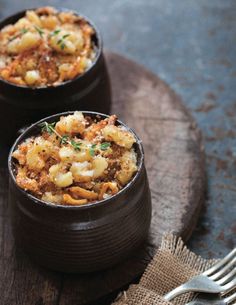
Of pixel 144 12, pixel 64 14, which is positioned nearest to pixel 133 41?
pixel 144 12

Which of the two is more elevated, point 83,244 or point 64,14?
point 64,14

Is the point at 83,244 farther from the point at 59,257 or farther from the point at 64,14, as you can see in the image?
the point at 64,14

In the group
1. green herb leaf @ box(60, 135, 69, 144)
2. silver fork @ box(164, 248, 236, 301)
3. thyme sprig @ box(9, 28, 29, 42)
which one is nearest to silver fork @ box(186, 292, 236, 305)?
silver fork @ box(164, 248, 236, 301)

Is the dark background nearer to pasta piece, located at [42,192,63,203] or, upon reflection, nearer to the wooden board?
the wooden board

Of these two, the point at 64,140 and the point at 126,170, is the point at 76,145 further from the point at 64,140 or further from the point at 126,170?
the point at 126,170

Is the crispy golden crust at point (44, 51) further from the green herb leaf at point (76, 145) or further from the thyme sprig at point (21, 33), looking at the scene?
the green herb leaf at point (76, 145)

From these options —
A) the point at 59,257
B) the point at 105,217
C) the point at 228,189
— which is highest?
the point at 105,217
